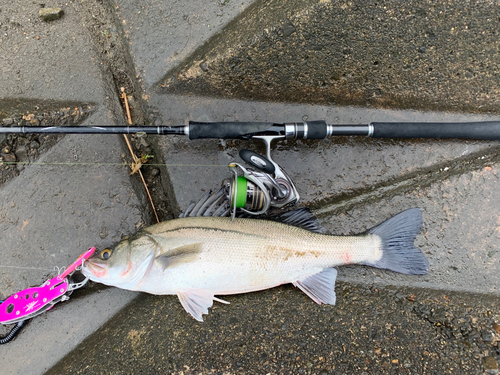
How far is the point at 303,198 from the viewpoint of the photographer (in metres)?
2.36

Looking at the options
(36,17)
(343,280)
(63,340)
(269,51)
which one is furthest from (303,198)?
(36,17)

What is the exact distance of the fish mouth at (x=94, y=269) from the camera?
199 centimetres

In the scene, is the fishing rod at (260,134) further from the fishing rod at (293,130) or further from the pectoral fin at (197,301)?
the pectoral fin at (197,301)

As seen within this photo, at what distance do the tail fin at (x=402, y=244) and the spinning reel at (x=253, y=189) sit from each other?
0.69m

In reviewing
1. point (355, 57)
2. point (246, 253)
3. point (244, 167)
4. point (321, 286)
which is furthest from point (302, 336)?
point (355, 57)

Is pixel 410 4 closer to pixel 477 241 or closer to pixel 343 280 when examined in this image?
pixel 477 241

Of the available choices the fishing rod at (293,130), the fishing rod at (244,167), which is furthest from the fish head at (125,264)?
the fishing rod at (293,130)

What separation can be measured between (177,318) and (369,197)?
64.5 inches

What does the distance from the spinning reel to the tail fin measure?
69 centimetres

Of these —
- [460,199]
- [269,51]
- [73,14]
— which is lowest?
[460,199]

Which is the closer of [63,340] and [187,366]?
[187,366]

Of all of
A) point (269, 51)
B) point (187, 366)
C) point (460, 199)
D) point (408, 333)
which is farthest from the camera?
point (460, 199)

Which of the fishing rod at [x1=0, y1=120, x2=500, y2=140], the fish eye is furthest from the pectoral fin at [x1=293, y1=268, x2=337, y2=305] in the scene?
the fish eye

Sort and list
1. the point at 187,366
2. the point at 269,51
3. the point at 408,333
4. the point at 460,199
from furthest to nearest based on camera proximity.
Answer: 1. the point at 460,199
2. the point at 269,51
3. the point at 408,333
4. the point at 187,366
